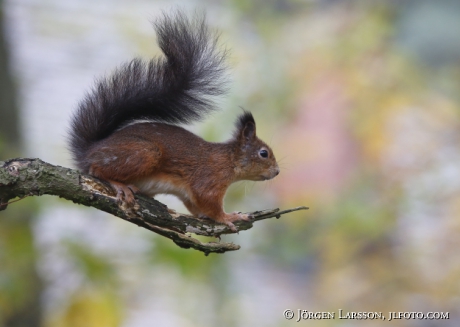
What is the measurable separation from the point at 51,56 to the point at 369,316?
475 centimetres

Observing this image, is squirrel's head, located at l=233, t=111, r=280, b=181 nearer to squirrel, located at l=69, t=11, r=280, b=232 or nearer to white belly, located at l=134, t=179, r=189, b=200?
squirrel, located at l=69, t=11, r=280, b=232

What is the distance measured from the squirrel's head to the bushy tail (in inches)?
18.6

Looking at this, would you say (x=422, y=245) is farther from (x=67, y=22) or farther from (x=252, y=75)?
(x=67, y=22)

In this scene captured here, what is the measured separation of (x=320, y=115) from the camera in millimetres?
6211

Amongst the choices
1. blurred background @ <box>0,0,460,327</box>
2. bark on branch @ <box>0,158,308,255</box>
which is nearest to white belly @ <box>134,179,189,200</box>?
bark on branch @ <box>0,158,308,255</box>

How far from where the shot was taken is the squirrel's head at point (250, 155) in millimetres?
3232

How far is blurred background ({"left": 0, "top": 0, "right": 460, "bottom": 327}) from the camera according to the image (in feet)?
18.0

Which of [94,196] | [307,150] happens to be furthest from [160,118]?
[307,150]

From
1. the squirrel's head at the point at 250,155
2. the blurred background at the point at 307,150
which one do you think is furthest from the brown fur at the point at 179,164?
the blurred background at the point at 307,150

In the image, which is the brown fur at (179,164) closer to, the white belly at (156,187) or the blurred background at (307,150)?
the white belly at (156,187)

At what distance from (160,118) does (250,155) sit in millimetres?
597

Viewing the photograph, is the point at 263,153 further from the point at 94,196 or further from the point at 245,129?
the point at 94,196

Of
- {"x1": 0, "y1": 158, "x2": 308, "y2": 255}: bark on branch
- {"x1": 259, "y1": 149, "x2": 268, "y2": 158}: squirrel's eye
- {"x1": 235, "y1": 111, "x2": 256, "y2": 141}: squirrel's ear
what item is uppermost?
{"x1": 235, "y1": 111, "x2": 256, "y2": 141}: squirrel's ear

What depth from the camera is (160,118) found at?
292 cm
